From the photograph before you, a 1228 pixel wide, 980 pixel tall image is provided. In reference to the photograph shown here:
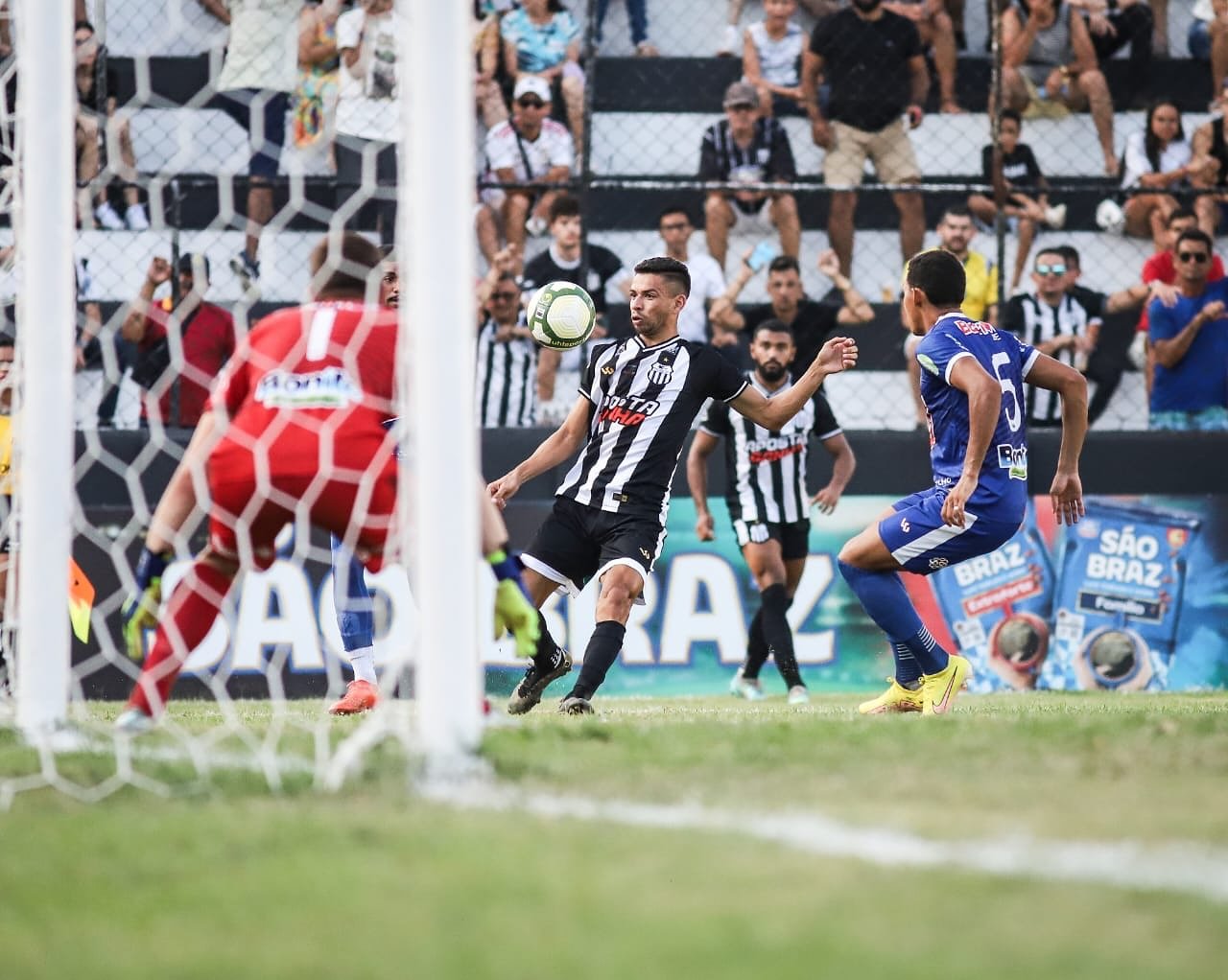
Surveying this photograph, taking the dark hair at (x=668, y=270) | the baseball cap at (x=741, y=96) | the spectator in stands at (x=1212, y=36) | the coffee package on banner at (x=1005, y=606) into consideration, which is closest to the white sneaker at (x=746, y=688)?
the coffee package on banner at (x=1005, y=606)

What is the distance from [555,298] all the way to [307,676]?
4.20 metres

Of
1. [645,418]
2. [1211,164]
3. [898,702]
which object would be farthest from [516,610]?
[1211,164]

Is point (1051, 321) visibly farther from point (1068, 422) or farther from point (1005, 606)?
point (1068, 422)

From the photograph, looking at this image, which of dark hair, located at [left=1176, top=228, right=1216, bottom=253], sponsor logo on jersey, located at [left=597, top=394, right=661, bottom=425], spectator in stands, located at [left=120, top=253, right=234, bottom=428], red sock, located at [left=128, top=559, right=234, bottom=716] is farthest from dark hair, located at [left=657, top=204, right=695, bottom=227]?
red sock, located at [left=128, top=559, right=234, bottom=716]

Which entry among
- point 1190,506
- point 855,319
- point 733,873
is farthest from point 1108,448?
point 733,873

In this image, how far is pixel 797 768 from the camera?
4.67 m

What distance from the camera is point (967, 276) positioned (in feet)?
40.5

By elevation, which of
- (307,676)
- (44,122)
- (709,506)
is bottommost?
(307,676)

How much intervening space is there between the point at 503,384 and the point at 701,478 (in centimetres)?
187

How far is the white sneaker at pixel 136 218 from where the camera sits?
473 inches

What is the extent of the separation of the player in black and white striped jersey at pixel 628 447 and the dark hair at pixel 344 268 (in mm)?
1702

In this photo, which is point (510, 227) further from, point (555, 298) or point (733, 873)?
point (733, 873)

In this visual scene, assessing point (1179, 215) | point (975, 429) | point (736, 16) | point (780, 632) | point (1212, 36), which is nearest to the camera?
point (975, 429)

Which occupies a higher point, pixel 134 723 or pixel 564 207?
pixel 564 207
